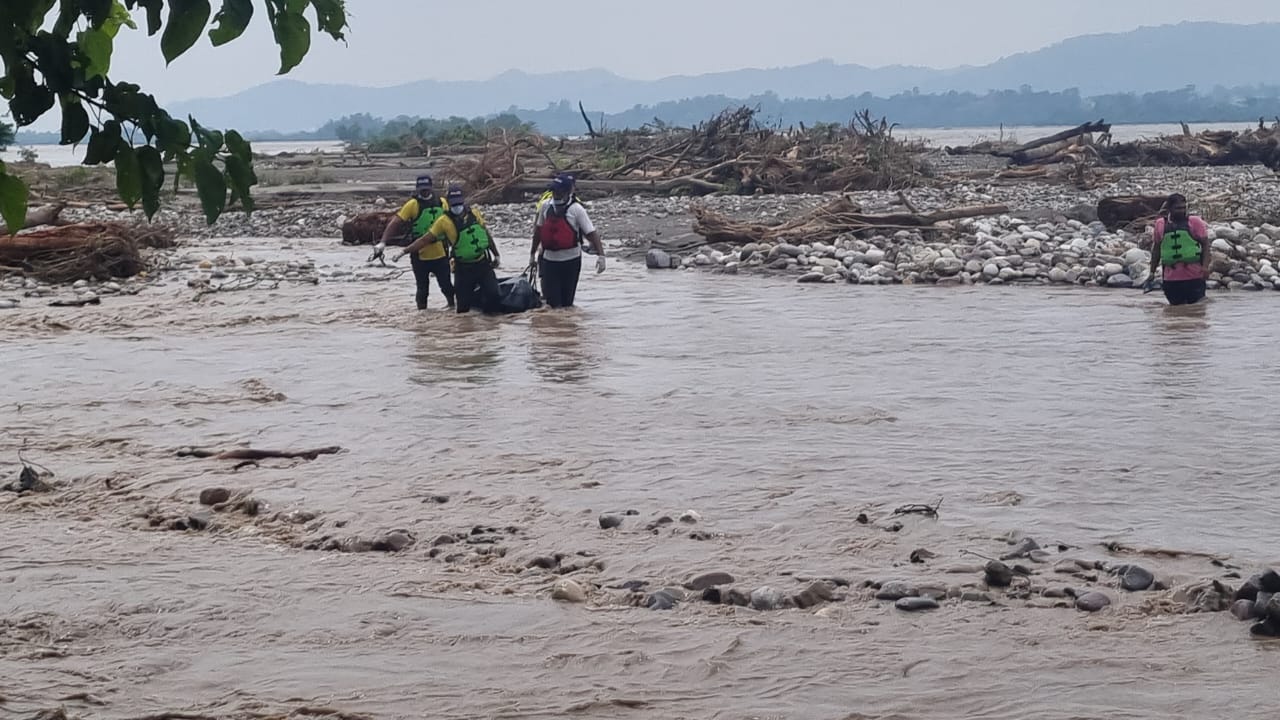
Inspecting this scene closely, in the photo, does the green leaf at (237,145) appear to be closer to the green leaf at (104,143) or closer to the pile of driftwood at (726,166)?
the green leaf at (104,143)

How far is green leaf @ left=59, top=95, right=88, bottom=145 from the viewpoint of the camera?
270 cm

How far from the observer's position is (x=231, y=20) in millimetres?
2588

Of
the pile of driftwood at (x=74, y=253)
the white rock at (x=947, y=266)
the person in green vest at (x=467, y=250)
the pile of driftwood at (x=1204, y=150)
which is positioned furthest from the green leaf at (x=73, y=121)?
the pile of driftwood at (x=1204, y=150)

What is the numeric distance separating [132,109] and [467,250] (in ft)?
38.0

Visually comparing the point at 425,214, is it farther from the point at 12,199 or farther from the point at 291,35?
the point at 291,35

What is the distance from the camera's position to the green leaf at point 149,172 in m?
2.73

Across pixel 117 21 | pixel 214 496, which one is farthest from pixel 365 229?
pixel 117 21

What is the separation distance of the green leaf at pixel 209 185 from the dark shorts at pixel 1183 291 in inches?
528

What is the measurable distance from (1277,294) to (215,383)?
11.3m

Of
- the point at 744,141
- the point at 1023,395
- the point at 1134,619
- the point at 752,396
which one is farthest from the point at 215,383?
the point at 744,141

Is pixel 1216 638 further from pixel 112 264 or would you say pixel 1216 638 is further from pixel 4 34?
pixel 112 264

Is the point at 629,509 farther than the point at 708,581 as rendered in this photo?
Yes

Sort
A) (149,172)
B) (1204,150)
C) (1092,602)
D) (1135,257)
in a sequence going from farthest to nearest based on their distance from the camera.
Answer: (1204,150) < (1135,257) < (1092,602) < (149,172)

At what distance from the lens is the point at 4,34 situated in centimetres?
255
